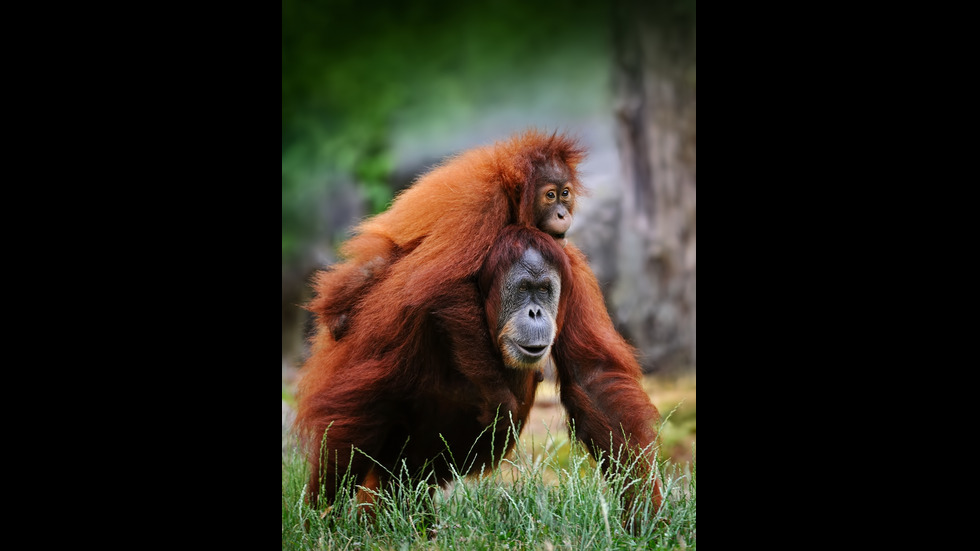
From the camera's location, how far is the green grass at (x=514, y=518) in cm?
283

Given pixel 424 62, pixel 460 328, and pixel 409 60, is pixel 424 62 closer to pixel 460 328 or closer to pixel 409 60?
pixel 409 60

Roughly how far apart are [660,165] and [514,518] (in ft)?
4.85

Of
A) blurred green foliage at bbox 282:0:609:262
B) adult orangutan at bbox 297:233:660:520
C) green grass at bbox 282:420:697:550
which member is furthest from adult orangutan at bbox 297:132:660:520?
blurred green foliage at bbox 282:0:609:262

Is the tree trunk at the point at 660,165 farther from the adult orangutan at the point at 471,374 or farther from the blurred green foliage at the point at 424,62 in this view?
the adult orangutan at the point at 471,374

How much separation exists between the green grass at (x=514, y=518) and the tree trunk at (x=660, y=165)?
0.62 m

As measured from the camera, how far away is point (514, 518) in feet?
9.71

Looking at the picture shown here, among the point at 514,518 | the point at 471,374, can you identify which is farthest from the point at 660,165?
the point at 514,518

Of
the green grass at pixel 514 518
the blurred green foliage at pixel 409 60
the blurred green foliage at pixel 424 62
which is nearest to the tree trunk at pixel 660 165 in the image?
the blurred green foliage at pixel 424 62

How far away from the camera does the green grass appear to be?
2.83 m

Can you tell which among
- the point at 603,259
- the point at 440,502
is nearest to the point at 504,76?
the point at 603,259

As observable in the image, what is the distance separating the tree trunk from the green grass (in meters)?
0.62

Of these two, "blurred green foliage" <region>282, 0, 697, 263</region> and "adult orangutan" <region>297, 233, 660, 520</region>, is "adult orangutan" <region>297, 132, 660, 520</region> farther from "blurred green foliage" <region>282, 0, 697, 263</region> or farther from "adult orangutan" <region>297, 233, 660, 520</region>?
"blurred green foliage" <region>282, 0, 697, 263</region>

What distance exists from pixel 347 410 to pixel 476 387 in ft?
1.74

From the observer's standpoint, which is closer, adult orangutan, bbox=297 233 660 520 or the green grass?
the green grass
